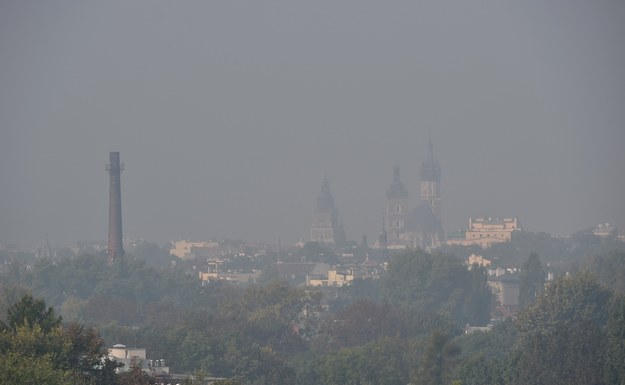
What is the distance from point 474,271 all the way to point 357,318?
42.5 meters

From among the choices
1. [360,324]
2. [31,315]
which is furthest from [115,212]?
[31,315]

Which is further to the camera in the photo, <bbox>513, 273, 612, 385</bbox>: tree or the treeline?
the treeline

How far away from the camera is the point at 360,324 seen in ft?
379

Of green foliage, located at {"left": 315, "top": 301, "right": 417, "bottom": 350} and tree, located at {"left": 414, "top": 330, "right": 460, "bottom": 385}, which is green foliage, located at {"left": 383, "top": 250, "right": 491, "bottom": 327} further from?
tree, located at {"left": 414, "top": 330, "right": 460, "bottom": 385}

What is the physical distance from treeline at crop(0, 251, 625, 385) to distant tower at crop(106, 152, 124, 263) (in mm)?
2811

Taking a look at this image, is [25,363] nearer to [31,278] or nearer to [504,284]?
[31,278]

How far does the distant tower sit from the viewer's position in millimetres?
165750

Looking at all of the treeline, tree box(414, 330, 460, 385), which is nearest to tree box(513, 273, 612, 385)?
the treeline

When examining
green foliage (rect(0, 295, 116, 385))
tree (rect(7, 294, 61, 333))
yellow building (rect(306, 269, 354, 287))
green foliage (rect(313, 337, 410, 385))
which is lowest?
green foliage (rect(313, 337, 410, 385))

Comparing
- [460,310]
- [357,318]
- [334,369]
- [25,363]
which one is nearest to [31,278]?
[460,310]

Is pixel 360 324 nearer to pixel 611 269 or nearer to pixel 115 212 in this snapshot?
pixel 611 269

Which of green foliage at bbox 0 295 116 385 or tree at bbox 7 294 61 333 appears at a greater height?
tree at bbox 7 294 61 333

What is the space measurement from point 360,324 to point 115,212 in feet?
171

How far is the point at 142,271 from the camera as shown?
6201 inches
